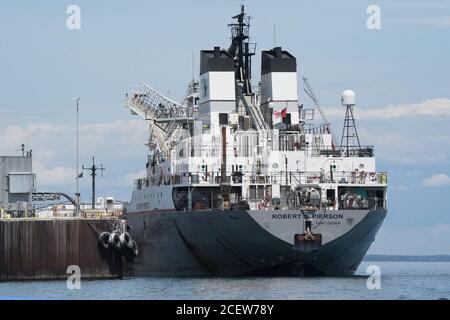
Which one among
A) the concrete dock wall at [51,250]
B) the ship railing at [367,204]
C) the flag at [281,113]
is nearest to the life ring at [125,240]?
the concrete dock wall at [51,250]

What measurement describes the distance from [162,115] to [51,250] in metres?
14.8

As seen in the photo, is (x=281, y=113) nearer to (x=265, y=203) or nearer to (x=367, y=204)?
(x=367, y=204)

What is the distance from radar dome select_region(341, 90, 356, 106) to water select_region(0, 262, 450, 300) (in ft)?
33.1

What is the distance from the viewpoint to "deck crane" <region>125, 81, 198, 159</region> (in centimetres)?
8100

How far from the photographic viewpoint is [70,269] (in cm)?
7512

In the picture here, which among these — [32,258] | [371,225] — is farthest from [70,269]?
[371,225]

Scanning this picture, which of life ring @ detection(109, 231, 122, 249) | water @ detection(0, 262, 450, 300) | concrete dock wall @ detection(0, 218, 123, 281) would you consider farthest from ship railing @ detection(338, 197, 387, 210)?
concrete dock wall @ detection(0, 218, 123, 281)

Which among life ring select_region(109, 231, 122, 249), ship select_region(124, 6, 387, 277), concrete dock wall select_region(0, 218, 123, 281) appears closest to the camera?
ship select_region(124, 6, 387, 277)

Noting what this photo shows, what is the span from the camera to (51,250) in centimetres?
7550

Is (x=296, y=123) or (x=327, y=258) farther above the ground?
(x=296, y=123)

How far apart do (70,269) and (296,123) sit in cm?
1684

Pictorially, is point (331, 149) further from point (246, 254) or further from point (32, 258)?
point (32, 258)

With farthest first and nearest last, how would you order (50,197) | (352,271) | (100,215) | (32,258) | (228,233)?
1. (50,197)
2. (100,215)
3. (32,258)
4. (352,271)
5. (228,233)

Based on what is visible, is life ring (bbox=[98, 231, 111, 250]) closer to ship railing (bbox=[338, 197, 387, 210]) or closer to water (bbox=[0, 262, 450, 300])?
water (bbox=[0, 262, 450, 300])
